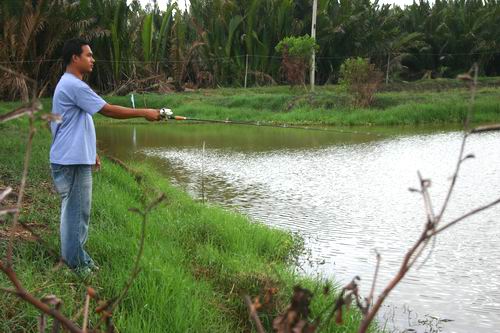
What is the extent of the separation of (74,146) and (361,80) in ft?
46.0

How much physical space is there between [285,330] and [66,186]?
8.15 feet

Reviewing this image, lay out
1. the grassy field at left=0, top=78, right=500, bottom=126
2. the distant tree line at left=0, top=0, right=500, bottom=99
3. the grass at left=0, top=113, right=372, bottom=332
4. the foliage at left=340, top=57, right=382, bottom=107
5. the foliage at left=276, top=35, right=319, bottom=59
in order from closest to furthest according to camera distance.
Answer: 1. the grass at left=0, top=113, right=372, bottom=332
2. the grassy field at left=0, top=78, right=500, bottom=126
3. the foliage at left=340, top=57, right=382, bottom=107
4. the distant tree line at left=0, top=0, right=500, bottom=99
5. the foliage at left=276, top=35, right=319, bottom=59

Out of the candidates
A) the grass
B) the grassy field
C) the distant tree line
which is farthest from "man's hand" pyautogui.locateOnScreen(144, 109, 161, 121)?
the distant tree line

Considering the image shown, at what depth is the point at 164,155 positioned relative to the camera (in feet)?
34.8

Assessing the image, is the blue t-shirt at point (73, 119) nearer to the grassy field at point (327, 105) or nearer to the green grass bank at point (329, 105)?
the grassy field at point (327, 105)

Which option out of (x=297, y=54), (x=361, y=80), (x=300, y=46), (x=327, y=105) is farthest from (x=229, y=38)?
(x=361, y=80)

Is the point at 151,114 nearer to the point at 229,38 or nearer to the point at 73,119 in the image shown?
the point at 73,119

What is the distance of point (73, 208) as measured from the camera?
3170 mm

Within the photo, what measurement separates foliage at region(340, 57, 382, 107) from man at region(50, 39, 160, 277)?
1364 cm

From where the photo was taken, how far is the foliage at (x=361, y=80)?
16219 mm

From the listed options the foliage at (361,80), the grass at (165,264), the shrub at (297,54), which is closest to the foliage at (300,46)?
the shrub at (297,54)

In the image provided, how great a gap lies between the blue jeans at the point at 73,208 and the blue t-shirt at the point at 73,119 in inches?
2.5

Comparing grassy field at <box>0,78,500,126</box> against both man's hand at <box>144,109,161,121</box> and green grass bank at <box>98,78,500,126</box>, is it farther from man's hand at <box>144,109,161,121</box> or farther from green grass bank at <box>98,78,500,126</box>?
man's hand at <box>144,109,161,121</box>

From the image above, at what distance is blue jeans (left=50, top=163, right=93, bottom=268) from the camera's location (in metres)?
3.14
